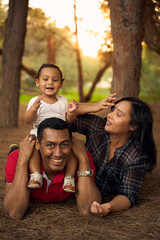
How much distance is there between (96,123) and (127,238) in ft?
4.86

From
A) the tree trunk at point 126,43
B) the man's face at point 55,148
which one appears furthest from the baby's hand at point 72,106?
the tree trunk at point 126,43

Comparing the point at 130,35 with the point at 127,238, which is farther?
the point at 130,35

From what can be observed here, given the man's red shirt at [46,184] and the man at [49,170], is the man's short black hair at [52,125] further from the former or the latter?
the man's red shirt at [46,184]

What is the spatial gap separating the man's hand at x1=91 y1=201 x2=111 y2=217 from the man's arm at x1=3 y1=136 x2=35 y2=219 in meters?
0.64

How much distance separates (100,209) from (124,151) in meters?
0.73

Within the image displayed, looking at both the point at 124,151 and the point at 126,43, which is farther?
the point at 126,43

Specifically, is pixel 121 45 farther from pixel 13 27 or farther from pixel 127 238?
pixel 13 27

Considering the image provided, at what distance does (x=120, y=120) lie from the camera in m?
3.17

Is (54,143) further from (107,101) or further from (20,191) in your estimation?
(107,101)

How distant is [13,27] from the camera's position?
8.59 meters

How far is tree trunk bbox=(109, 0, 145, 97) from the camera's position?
16.0ft

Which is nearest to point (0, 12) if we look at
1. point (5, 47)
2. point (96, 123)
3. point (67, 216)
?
point (5, 47)

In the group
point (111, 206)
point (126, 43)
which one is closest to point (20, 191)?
point (111, 206)

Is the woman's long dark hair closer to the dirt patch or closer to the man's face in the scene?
the dirt patch
